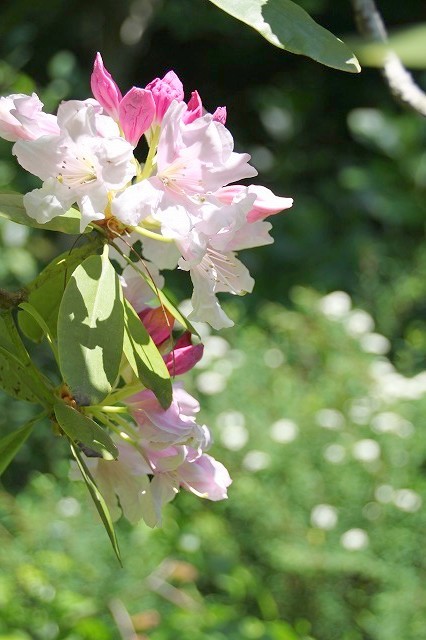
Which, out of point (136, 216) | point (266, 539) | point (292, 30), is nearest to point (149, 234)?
point (136, 216)

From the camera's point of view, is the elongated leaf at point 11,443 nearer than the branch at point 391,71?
Yes

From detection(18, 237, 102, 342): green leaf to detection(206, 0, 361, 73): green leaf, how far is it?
0.15 meters

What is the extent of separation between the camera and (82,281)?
552 millimetres

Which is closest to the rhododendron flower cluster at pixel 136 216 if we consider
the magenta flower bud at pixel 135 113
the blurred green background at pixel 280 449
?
the magenta flower bud at pixel 135 113

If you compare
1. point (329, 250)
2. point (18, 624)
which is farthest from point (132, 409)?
point (329, 250)

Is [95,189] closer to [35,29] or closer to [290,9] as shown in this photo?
[290,9]

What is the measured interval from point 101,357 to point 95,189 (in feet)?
0.30

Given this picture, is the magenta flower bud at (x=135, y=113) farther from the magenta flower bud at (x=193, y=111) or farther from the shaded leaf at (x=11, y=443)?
the shaded leaf at (x=11, y=443)

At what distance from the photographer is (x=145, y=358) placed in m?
0.56

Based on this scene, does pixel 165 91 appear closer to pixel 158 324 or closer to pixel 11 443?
pixel 158 324

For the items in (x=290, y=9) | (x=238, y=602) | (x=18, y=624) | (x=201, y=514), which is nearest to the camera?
(x=290, y=9)

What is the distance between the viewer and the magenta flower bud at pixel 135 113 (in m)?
0.56

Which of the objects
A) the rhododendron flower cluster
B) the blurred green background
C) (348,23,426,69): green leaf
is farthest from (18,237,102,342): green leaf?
the blurred green background

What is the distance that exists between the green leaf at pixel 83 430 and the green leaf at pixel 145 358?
36mm
